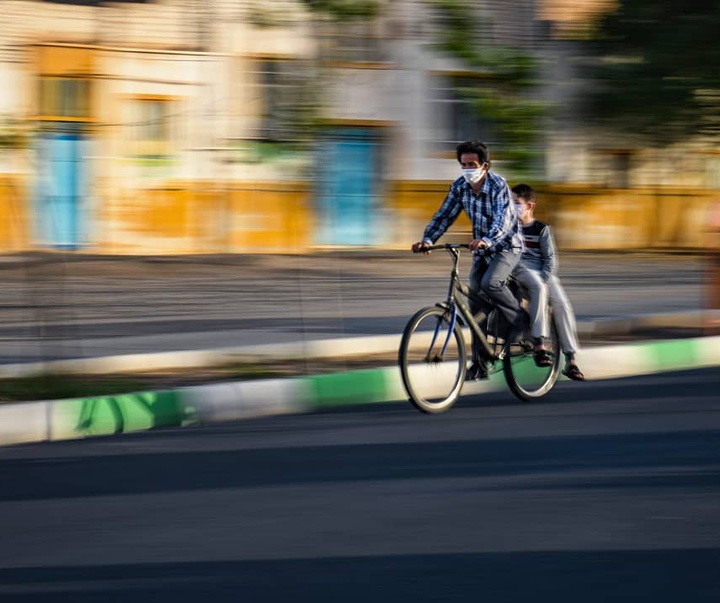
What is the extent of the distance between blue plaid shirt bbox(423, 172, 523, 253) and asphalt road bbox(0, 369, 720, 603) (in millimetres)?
1082

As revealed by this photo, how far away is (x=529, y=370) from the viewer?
10.2 metres

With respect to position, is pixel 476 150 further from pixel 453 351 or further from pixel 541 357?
pixel 541 357

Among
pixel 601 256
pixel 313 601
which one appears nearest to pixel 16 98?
pixel 601 256

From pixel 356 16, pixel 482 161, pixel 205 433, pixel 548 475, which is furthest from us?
pixel 356 16

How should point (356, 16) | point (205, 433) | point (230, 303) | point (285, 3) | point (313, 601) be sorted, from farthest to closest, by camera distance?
1. point (230, 303)
2. point (285, 3)
3. point (356, 16)
4. point (205, 433)
5. point (313, 601)

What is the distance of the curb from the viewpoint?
28.6 feet

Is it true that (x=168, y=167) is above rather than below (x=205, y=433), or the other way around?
above

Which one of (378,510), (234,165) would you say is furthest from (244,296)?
(378,510)

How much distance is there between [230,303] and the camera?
18.1 m

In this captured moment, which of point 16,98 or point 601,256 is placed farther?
point 601,256

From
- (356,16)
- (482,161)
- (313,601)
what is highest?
(356,16)

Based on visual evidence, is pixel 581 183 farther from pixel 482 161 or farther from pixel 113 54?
pixel 482 161

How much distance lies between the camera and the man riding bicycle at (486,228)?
9617 mm

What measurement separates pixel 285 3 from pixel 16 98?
513 inches
